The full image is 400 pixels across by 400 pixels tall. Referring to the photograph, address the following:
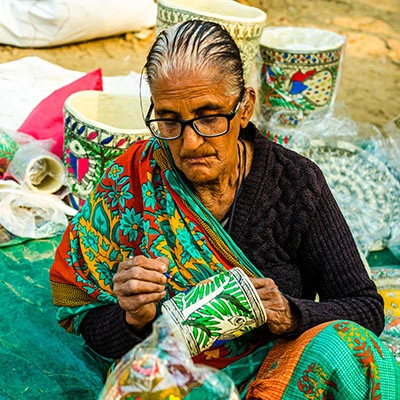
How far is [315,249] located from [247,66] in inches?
77.1

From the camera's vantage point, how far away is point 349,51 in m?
6.90

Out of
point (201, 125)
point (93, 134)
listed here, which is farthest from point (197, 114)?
point (93, 134)

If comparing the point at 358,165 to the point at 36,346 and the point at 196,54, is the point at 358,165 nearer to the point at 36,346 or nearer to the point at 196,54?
the point at 36,346

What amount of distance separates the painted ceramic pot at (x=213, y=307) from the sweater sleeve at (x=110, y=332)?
0.32 m

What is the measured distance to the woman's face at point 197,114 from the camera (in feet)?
6.49

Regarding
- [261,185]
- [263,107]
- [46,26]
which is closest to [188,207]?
[261,185]

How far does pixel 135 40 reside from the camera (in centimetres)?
639

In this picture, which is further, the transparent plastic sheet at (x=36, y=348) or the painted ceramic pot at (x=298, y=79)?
the painted ceramic pot at (x=298, y=79)

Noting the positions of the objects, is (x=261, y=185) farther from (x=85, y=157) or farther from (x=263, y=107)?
(x=263, y=107)

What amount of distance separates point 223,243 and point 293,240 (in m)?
0.22

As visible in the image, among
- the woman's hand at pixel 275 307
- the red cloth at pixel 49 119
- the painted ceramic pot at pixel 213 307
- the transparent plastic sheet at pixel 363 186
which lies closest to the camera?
the painted ceramic pot at pixel 213 307

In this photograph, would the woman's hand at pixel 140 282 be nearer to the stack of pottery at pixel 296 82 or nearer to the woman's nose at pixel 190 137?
the woman's nose at pixel 190 137

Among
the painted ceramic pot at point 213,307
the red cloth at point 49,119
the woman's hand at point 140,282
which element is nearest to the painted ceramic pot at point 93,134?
the red cloth at point 49,119

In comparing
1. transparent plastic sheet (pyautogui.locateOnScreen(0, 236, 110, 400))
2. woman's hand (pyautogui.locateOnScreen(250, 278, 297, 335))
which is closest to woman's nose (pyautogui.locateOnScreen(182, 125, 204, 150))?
woman's hand (pyautogui.locateOnScreen(250, 278, 297, 335))
